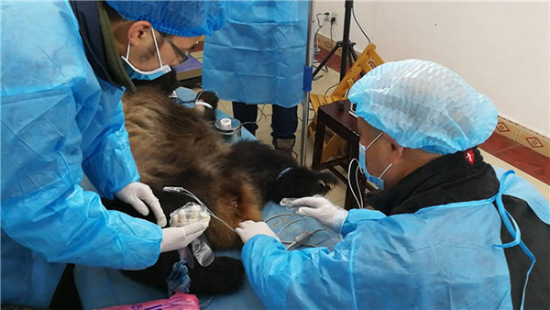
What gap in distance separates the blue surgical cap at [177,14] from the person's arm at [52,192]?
252 mm

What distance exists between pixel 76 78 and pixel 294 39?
162cm

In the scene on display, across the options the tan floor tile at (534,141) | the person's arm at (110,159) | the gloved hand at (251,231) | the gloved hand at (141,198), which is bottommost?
the tan floor tile at (534,141)

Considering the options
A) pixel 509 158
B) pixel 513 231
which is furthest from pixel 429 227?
pixel 509 158

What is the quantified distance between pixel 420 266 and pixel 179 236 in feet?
2.33

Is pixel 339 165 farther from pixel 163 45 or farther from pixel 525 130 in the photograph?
pixel 163 45

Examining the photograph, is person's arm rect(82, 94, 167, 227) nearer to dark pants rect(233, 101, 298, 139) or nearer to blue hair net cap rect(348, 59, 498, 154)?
blue hair net cap rect(348, 59, 498, 154)

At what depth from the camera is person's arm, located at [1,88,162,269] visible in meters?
0.86

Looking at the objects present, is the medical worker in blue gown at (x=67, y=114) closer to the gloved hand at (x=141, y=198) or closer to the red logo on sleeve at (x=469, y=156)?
the gloved hand at (x=141, y=198)

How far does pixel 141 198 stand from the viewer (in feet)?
4.80

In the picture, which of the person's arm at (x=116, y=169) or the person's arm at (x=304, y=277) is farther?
the person's arm at (x=116, y=169)

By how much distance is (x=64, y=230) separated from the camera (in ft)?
3.19

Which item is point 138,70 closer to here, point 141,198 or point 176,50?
point 176,50

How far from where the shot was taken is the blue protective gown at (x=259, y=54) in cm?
229

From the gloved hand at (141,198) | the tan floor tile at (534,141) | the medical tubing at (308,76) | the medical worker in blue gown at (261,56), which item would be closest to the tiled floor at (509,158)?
the tan floor tile at (534,141)
